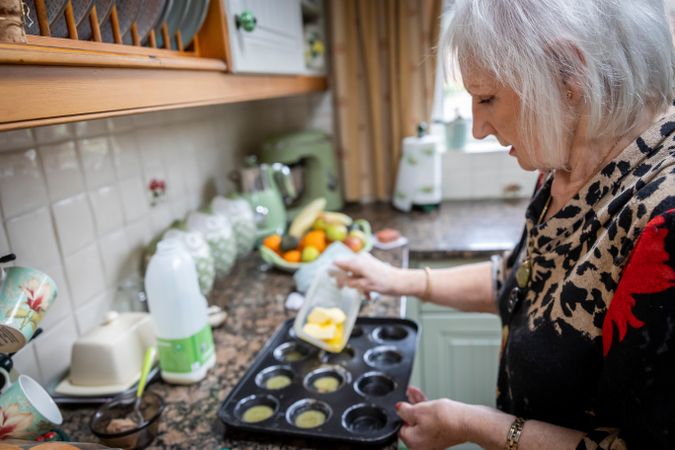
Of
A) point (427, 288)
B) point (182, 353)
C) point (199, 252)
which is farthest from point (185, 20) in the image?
point (427, 288)

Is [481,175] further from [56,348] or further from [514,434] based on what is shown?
[56,348]

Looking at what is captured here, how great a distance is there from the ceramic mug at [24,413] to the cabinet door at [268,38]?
0.67 metres

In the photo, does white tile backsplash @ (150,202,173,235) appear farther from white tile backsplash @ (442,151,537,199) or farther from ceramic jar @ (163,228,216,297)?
white tile backsplash @ (442,151,537,199)

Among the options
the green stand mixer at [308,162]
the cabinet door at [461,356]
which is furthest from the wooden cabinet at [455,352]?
the green stand mixer at [308,162]

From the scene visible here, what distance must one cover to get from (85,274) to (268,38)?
0.71 meters

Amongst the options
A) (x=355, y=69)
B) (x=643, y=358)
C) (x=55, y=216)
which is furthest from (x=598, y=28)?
(x=355, y=69)

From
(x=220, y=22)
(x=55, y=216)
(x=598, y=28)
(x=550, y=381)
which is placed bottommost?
(x=550, y=381)

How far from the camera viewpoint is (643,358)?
52 cm

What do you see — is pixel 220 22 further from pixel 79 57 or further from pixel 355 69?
pixel 355 69

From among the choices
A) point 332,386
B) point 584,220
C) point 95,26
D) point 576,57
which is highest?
point 95,26

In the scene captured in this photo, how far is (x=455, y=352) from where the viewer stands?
1.65m

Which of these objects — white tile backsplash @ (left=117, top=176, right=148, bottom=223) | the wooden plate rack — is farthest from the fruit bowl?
the wooden plate rack

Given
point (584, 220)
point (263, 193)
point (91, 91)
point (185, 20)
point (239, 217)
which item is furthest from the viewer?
point (263, 193)

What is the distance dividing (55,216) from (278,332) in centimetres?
51
